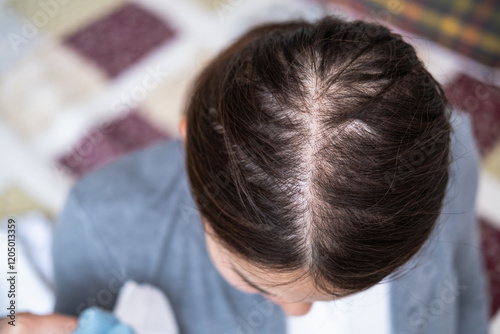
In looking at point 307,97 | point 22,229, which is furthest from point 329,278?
point 22,229

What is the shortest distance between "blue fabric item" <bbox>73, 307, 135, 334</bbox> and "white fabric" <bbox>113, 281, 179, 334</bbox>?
51mm

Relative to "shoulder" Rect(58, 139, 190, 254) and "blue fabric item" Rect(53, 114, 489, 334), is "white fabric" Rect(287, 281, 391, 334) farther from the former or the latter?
"shoulder" Rect(58, 139, 190, 254)

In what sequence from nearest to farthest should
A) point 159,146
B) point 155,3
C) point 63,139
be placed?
point 159,146
point 63,139
point 155,3

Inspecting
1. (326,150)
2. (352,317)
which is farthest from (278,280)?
(352,317)

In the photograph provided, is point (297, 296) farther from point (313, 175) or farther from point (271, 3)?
point (271, 3)

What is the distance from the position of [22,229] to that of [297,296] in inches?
24.3

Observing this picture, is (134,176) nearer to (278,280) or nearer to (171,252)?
(171,252)

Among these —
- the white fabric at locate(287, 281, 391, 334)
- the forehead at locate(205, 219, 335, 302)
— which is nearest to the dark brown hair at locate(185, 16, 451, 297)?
the forehead at locate(205, 219, 335, 302)

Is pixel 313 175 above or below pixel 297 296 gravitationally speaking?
above

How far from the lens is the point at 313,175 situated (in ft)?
1.18

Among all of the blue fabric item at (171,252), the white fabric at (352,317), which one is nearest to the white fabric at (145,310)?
the blue fabric item at (171,252)

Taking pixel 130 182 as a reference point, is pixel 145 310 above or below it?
below

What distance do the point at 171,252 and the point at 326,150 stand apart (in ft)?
1.07

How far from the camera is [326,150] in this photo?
355mm
